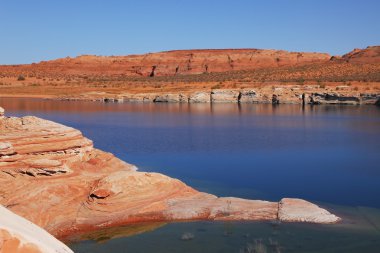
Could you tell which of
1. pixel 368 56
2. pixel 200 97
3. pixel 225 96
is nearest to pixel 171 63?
pixel 368 56

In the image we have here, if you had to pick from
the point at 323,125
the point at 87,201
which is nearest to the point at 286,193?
the point at 87,201

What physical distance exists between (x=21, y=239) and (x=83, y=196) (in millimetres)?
7941

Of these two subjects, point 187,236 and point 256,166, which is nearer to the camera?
point 187,236

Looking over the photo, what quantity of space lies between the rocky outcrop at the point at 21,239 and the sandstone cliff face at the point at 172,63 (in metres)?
95.5

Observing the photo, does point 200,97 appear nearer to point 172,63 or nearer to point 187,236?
point 187,236

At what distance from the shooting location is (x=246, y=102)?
49.4 m

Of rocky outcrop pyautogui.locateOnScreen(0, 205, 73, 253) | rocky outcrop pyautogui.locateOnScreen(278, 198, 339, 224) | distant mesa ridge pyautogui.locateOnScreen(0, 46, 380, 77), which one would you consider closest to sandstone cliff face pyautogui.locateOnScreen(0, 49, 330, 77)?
distant mesa ridge pyautogui.locateOnScreen(0, 46, 380, 77)

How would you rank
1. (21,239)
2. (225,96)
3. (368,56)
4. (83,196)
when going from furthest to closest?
1. (368,56)
2. (225,96)
3. (83,196)
4. (21,239)

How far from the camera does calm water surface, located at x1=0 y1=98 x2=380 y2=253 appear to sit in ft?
30.6

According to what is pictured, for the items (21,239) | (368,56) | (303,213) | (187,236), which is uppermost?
(368,56)

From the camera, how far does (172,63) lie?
107 metres

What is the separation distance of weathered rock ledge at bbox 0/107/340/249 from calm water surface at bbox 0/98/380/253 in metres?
0.50

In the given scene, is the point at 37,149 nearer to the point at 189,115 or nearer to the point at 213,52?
the point at 189,115

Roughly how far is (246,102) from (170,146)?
29.3 metres
